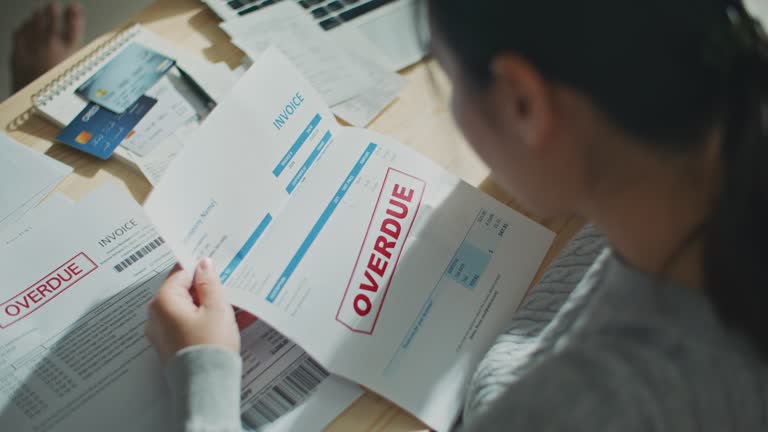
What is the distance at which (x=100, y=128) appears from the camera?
2.46 ft

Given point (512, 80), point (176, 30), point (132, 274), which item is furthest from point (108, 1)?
point (512, 80)

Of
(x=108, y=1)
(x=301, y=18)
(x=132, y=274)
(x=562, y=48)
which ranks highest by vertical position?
(x=562, y=48)

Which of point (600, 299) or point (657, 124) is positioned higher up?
point (657, 124)

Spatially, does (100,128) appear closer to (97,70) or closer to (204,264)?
(97,70)

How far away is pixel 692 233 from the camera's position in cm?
45

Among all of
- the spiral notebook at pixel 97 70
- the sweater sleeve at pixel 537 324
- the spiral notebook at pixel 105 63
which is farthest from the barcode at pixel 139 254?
the sweater sleeve at pixel 537 324

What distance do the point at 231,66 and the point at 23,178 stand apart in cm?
29

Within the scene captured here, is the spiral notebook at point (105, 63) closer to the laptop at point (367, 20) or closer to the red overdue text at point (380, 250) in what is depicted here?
the laptop at point (367, 20)

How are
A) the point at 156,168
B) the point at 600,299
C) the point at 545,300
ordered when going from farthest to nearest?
1. the point at 156,168
2. the point at 545,300
3. the point at 600,299

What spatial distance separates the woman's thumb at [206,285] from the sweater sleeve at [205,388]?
0.04 m

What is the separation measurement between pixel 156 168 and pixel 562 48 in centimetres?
52

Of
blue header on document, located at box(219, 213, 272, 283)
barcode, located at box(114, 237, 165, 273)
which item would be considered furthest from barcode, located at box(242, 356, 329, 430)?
barcode, located at box(114, 237, 165, 273)

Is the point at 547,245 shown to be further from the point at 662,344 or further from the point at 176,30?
the point at 176,30

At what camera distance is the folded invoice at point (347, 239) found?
569 millimetres
